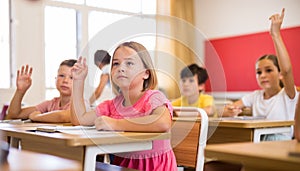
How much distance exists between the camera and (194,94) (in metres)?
Result: 3.62

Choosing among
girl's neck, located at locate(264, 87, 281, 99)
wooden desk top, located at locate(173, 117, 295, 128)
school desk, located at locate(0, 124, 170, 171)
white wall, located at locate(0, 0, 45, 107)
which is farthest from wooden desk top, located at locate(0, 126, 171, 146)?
white wall, located at locate(0, 0, 45, 107)

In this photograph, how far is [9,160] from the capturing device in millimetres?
672

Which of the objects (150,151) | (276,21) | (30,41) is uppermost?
(30,41)

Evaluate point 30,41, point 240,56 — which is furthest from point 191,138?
point 240,56

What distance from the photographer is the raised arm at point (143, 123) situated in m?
1.56

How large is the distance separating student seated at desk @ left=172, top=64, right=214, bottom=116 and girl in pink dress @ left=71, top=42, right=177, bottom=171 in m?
1.48

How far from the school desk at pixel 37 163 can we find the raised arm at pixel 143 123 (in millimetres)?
884

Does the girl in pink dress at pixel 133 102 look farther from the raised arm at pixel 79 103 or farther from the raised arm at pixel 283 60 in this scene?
the raised arm at pixel 283 60

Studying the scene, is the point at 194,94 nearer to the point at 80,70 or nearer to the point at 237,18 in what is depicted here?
the point at 80,70

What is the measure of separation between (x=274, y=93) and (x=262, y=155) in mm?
2221

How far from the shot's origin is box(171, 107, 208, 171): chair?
1.81 metres

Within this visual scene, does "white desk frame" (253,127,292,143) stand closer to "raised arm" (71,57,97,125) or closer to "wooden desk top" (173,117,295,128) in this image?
"wooden desk top" (173,117,295,128)

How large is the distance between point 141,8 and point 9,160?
553cm

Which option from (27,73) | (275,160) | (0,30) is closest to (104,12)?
(0,30)
